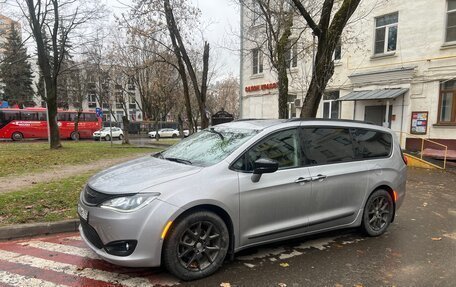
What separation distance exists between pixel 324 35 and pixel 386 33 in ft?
30.7

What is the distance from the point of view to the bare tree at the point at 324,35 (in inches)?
366

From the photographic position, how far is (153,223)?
3371 millimetres

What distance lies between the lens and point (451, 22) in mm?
14547

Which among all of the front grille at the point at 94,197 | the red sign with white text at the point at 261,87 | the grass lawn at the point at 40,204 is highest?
the red sign with white text at the point at 261,87

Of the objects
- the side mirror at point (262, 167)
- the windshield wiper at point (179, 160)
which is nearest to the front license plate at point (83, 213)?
the windshield wiper at point (179, 160)

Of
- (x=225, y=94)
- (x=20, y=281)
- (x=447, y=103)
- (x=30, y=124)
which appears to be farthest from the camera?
(x=225, y=94)

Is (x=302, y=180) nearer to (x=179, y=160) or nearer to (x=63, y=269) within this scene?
(x=179, y=160)

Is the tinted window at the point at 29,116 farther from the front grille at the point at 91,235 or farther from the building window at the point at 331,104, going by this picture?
the front grille at the point at 91,235

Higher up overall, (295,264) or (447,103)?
(447,103)

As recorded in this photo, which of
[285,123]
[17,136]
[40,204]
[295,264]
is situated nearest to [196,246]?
[295,264]

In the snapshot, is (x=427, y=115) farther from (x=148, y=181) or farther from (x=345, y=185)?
(x=148, y=181)

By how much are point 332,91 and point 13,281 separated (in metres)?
18.4

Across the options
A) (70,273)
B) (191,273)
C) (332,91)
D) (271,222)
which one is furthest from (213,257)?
(332,91)

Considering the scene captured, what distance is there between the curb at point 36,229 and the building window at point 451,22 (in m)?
16.2
